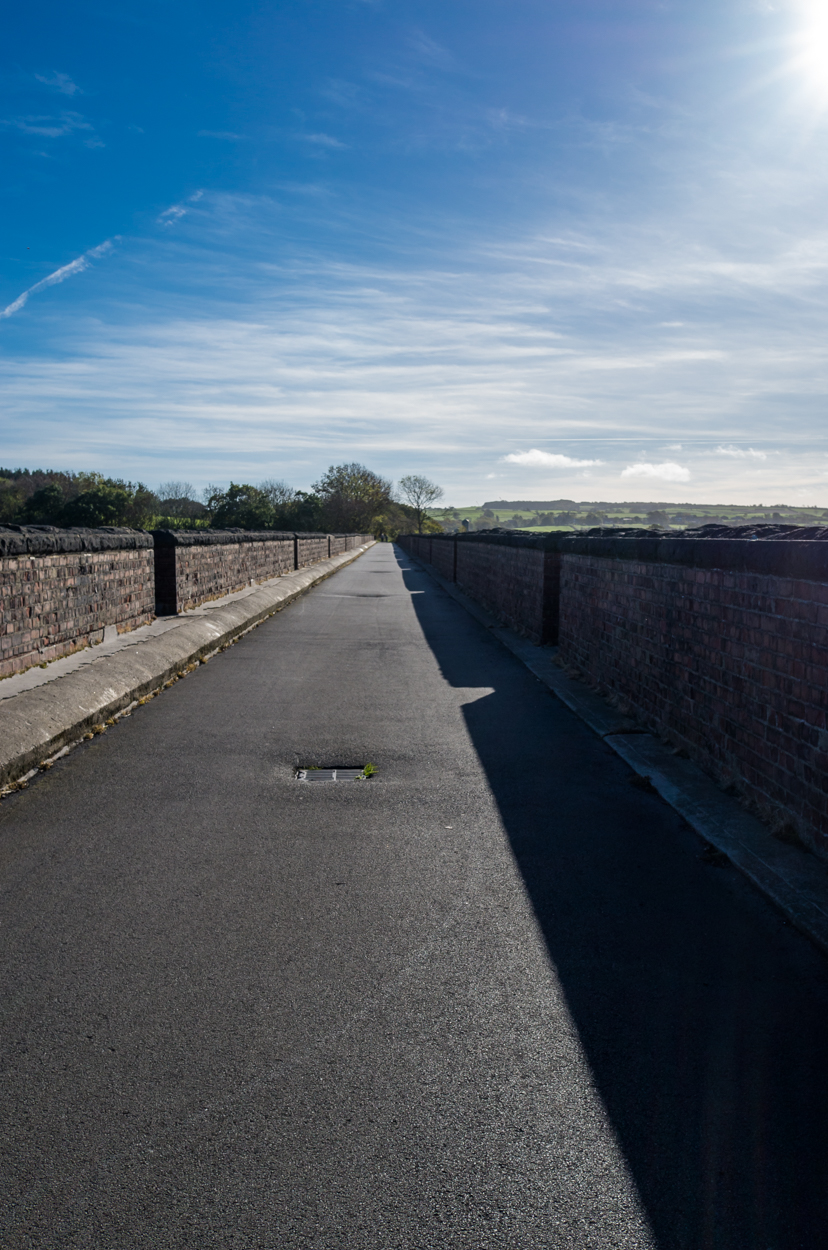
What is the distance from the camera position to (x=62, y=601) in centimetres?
880

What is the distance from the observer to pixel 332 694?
8.62 metres

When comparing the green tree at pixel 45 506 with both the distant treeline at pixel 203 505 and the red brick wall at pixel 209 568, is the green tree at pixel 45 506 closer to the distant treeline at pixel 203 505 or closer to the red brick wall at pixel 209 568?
the distant treeline at pixel 203 505

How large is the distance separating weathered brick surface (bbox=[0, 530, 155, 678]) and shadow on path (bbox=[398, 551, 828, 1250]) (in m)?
4.72

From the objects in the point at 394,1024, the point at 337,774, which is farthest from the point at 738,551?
the point at 394,1024

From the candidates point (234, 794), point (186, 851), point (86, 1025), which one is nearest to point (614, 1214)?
point (86, 1025)

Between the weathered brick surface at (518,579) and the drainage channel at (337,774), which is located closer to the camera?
the drainage channel at (337,774)

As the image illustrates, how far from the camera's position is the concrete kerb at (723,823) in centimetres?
380

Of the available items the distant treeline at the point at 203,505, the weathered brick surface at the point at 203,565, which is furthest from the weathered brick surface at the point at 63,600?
the distant treeline at the point at 203,505

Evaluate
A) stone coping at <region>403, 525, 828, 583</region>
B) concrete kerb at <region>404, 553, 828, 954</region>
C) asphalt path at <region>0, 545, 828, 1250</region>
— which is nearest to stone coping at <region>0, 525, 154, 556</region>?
asphalt path at <region>0, 545, 828, 1250</region>

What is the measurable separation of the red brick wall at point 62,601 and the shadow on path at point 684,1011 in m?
4.72

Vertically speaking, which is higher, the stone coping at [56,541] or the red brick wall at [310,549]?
the stone coping at [56,541]

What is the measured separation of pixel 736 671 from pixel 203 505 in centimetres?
11929

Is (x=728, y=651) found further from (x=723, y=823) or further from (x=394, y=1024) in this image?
(x=394, y=1024)

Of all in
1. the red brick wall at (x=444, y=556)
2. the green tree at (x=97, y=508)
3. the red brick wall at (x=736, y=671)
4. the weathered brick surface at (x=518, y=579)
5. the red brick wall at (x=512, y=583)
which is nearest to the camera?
the red brick wall at (x=736, y=671)
